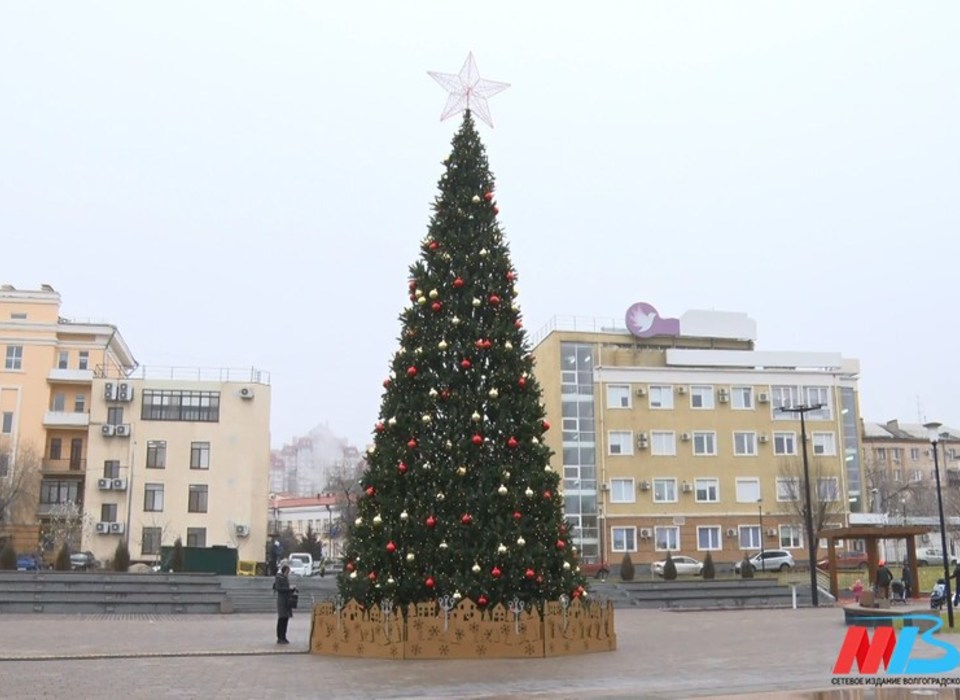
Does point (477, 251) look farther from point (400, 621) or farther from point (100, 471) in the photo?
point (100, 471)

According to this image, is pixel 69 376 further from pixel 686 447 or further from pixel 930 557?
pixel 930 557

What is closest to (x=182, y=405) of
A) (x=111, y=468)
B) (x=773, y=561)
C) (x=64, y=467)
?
(x=111, y=468)

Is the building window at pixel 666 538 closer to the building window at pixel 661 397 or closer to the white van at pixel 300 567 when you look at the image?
the building window at pixel 661 397

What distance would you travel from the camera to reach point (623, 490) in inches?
2170

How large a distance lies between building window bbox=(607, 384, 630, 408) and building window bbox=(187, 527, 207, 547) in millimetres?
23674

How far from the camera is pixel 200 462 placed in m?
54.2

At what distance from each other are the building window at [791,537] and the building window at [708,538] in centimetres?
390

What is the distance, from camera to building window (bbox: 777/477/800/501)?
5388 cm

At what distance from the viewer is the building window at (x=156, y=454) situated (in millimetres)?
53781

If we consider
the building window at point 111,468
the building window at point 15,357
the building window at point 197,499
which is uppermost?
the building window at point 15,357

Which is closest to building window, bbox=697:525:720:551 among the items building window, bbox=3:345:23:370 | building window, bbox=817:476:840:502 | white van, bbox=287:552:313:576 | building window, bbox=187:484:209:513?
Answer: building window, bbox=817:476:840:502

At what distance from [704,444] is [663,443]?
7.96 ft

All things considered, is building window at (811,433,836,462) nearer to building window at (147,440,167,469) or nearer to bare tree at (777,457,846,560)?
bare tree at (777,457,846,560)

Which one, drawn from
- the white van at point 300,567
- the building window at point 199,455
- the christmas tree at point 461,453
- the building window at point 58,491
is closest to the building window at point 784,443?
the white van at point 300,567
